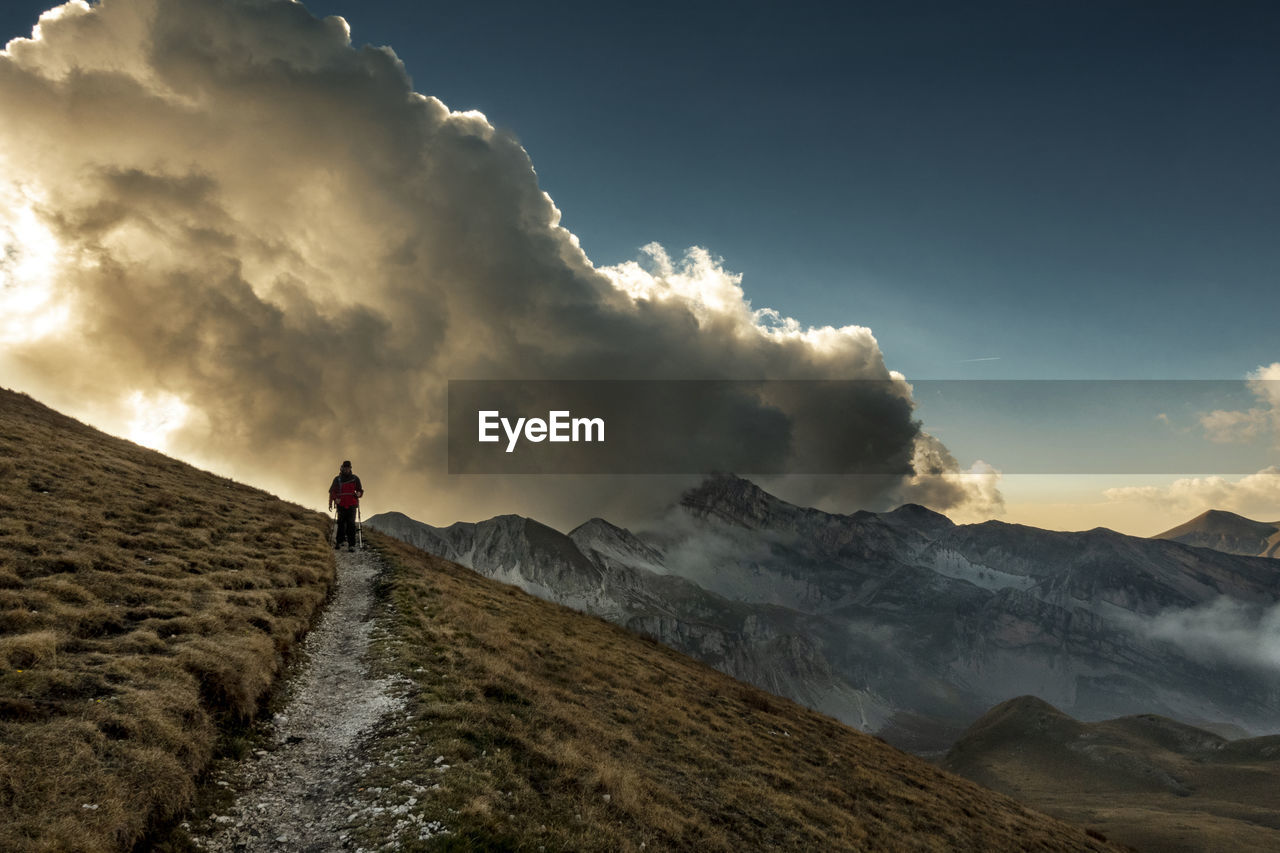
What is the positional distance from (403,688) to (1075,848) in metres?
36.6

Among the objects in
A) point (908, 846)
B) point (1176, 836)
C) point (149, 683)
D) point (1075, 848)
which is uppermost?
point (149, 683)

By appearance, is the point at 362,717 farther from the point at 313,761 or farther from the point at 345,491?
the point at 345,491

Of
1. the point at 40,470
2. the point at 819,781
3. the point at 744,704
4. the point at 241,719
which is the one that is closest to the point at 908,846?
the point at 819,781

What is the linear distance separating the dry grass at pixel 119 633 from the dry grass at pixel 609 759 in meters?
3.34

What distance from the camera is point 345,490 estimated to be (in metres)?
32.5

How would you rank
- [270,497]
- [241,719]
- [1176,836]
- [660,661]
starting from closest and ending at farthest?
[241,719]
[660,661]
[270,497]
[1176,836]

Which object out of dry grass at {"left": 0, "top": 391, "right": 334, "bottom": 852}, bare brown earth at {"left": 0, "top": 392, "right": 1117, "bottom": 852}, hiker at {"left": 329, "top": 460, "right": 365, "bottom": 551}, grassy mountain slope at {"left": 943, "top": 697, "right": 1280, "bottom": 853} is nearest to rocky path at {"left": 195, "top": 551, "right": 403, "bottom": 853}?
bare brown earth at {"left": 0, "top": 392, "right": 1117, "bottom": 852}

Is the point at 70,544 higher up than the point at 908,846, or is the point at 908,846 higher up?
the point at 70,544

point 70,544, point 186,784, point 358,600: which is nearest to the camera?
point 186,784

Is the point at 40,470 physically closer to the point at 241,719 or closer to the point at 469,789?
the point at 241,719

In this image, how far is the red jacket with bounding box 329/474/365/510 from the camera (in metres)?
32.5

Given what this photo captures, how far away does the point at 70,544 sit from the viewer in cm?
1841

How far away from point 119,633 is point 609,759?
12308mm

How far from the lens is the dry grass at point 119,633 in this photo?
8.44 metres
